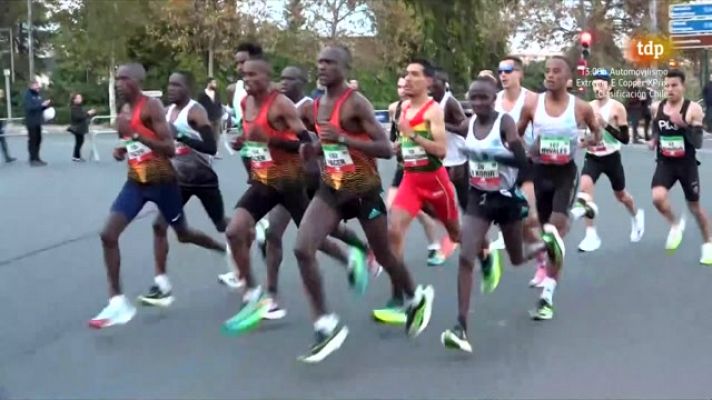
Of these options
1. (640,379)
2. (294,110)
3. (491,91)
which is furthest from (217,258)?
(640,379)

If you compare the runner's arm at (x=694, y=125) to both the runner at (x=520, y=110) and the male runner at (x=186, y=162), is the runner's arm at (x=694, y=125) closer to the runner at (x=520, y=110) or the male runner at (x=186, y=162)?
the runner at (x=520, y=110)

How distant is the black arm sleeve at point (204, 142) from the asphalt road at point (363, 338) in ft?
3.86

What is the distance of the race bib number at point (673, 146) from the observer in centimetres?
1085

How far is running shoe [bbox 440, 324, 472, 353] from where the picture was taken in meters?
7.15

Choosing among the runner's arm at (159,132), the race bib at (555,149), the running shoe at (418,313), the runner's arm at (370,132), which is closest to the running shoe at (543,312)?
the running shoe at (418,313)

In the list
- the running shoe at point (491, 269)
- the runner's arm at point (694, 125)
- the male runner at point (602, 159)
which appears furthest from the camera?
the male runner at point (602, 159)

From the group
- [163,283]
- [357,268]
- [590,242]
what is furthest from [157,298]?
[590,242]


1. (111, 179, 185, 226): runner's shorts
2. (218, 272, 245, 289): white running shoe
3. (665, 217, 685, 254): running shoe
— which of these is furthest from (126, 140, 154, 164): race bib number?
(665, 217, 685, 254): running shoe

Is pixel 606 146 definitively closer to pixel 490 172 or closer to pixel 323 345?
pixel 490 172

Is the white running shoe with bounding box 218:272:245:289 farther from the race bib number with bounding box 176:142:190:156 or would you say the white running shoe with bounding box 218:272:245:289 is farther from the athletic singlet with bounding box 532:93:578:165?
the athletic singlet with bounding box 532:93:578:165

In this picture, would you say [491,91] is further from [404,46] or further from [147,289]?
[404,46]

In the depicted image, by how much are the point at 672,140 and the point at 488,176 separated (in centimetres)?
384

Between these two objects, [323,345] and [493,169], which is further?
[493,169]

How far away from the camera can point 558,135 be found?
8758 mm
